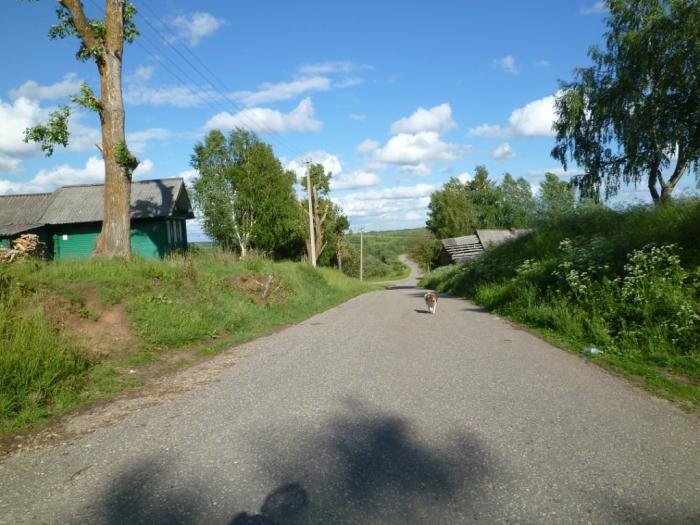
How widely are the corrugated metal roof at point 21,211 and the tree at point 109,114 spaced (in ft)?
47.9

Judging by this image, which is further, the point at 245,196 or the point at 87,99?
the point at 245,196

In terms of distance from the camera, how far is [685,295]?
341 inches

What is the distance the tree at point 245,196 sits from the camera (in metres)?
34.4

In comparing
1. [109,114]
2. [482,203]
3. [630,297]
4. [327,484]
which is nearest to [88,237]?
[109,114]

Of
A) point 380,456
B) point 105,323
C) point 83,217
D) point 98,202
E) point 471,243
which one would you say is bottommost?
point 380,456

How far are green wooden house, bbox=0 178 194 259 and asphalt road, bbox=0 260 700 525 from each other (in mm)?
22649

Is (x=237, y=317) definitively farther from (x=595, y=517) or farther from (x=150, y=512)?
(x=595, y=517)

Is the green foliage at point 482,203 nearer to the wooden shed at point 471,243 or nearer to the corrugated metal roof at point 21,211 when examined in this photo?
the wooden shed at point 471,243

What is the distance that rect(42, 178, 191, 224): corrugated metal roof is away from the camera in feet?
88.7

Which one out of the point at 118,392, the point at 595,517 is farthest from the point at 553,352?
the point at 118,392

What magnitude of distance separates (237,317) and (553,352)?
7.72 meters

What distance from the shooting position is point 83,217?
88.6 feet

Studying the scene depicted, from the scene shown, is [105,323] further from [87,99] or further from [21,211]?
[21,211]

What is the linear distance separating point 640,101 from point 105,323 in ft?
71.2
